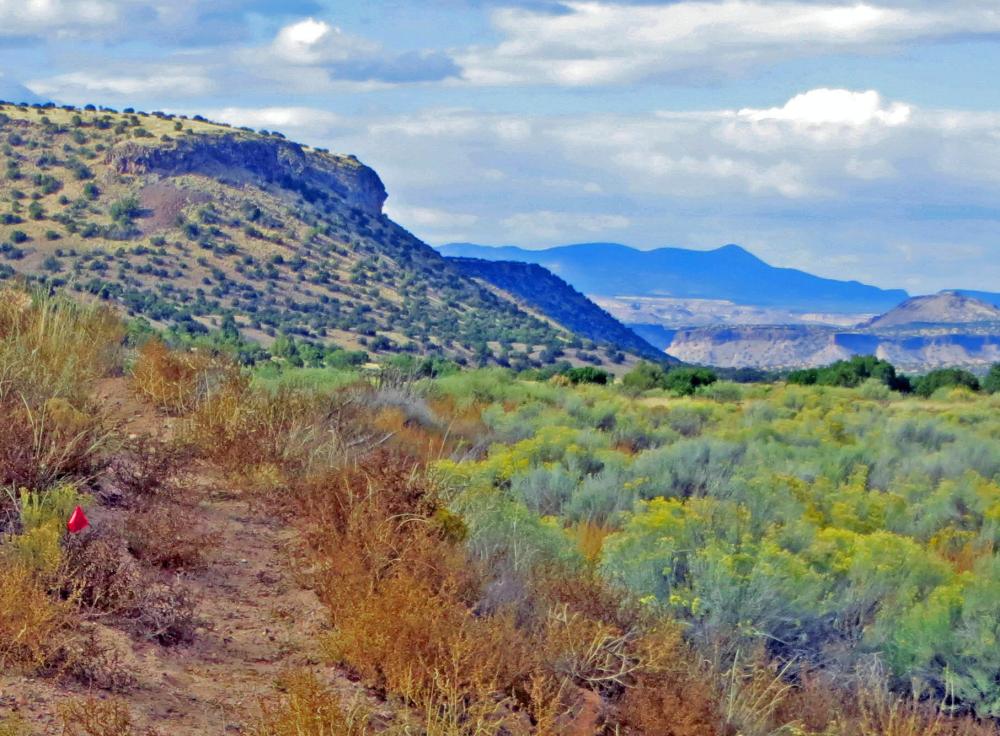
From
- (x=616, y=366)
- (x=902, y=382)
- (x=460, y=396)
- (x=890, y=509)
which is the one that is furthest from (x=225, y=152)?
(x=890, y=509)

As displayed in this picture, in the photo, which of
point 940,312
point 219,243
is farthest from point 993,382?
point 940,312

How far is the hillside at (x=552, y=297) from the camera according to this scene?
131m

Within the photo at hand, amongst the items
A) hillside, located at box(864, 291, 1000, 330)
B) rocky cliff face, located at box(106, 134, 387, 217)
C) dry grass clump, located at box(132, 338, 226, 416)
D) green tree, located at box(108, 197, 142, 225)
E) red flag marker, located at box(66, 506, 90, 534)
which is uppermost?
rocky cliff face, located at box(106, 134, 387, 217)

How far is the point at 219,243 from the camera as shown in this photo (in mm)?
79625

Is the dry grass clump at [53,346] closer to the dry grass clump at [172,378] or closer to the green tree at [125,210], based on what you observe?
the dry grass clump at [172,378]

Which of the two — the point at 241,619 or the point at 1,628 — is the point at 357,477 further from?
the point at 1,628

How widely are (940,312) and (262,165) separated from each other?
101 m

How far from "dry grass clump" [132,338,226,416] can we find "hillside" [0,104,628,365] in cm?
4664

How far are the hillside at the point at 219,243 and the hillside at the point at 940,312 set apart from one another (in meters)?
76.4

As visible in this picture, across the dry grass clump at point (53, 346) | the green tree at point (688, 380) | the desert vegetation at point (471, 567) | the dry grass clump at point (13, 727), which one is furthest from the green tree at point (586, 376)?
the dry grass clump at point (13, 727)

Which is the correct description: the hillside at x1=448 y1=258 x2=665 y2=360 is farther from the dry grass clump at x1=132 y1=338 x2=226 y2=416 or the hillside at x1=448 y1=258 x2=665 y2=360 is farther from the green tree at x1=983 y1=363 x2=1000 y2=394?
the dry grass clump at x1=132 y1=338 x2=226 y2=416

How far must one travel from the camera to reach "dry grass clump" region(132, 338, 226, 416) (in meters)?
12.1

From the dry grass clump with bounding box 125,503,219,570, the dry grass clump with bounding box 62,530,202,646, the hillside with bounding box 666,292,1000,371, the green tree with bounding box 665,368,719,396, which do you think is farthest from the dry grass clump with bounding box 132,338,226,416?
the hillside with bounding box 666,292,1000,371

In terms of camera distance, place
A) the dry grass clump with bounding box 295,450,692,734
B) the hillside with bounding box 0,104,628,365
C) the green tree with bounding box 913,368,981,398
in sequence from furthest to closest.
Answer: the hillside with bounding box 0,104,628,365 < the green tree with bounding box 913,368,981,398 < the dry grass clump with bounding box 295,450,692,734
